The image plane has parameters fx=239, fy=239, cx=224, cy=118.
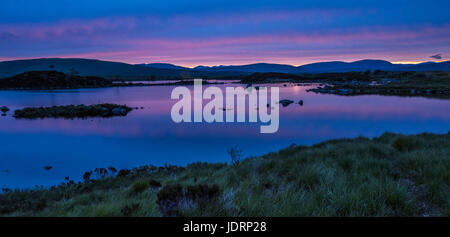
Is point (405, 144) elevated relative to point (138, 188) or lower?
elevated

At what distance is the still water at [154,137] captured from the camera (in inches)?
529

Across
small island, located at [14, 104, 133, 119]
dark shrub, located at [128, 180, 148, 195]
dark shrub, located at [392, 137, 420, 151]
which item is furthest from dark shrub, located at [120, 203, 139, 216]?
small island, located at [14, 104, 133, 119]

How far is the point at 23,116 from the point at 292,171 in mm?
33449

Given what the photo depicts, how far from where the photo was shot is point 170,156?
14.7 meters

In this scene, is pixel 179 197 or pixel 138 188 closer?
pixel 179 197

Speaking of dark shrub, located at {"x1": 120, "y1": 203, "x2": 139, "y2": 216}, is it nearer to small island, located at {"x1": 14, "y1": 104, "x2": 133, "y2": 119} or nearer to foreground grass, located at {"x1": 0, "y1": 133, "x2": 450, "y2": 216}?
foreground grass, located at {"x1": 0, "y1": 133, "x2": 450, "y2": 216}

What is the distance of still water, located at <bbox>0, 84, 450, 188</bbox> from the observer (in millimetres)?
13430

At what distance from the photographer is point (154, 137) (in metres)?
19.4

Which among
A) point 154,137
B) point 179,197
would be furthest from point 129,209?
point 154,137

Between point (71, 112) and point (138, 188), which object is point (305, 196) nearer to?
point (138, 188)

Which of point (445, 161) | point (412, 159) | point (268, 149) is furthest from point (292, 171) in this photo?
point (268, 149)

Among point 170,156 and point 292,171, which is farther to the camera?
point 170,156
